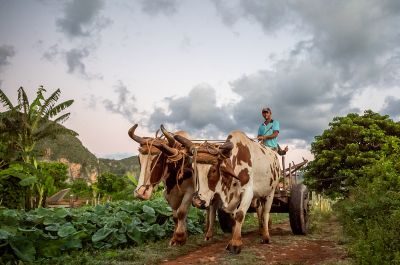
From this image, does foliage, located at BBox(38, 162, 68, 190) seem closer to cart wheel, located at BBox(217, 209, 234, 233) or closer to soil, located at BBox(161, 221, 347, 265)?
cart wheel, located at BBox(217, 209, 234, 233)

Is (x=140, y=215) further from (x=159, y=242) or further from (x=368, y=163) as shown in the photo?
(x=368, y=163)

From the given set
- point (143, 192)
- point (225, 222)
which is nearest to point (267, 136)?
point (225, 222)

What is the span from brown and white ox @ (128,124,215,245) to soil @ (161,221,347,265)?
0.81 metres

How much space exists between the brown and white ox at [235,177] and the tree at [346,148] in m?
17.5

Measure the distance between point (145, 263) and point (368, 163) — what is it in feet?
69.6

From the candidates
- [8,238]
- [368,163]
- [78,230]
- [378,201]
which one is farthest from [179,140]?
[368,163]

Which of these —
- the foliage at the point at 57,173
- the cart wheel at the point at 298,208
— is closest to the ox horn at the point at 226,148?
the cart wheel at the point at 298,208

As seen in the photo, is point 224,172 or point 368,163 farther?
point 368,163

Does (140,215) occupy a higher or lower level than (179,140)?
lower

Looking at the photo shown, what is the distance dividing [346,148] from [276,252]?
19.8 m

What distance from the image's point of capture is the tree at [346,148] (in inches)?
997

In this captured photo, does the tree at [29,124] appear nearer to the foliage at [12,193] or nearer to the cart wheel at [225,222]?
the foliage at [12,193]

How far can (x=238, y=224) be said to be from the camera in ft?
24.3

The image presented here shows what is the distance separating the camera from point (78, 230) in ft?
24.7
